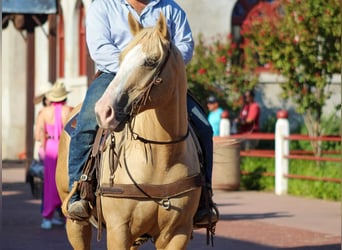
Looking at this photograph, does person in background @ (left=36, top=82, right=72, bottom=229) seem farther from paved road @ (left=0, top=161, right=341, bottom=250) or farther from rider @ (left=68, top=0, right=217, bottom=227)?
rider @ (left=68, top=0, right=217, bottom=227)

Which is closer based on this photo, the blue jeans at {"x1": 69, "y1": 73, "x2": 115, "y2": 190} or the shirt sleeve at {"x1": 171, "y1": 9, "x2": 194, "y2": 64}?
the shirt sleeve at {"x1": 171, "y1": 9, "x2": 194, "y2": 64}

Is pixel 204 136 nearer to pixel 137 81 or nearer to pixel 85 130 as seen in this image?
pixel 85 130

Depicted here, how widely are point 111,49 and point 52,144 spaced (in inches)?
291

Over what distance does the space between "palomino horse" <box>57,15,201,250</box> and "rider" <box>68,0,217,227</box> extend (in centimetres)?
Answer: 45

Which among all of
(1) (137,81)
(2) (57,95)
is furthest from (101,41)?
(2) (57,95)

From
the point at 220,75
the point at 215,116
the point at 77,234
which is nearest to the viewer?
the point at 77,234

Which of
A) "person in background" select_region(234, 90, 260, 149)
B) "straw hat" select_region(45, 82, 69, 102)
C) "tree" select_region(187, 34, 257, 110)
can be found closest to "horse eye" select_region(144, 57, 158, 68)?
"straw hat" select_region(45, 82, 69, 102)

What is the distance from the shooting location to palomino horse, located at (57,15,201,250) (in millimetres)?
6980

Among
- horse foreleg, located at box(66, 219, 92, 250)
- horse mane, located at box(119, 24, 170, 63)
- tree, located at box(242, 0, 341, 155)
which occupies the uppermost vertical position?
tree, located at box(242, 0, 341, 155)

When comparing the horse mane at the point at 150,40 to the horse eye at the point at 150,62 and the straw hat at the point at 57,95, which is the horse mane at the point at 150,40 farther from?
the straw hat at the point at 57,95

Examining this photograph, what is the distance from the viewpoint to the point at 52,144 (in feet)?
49.1

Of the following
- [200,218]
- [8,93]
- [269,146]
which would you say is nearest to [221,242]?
[200,218]

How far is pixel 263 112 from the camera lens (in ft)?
91.5

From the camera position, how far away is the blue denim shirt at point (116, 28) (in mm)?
7754
